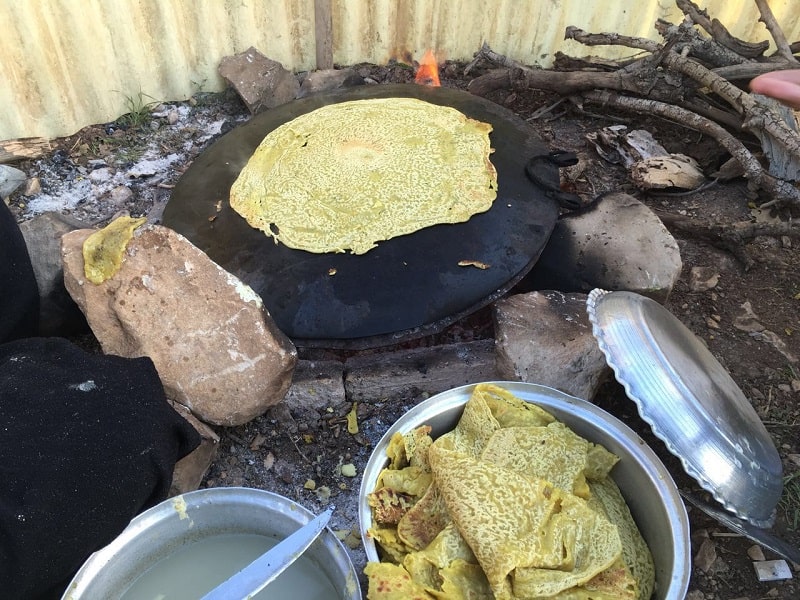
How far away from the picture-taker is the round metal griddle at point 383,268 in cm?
228

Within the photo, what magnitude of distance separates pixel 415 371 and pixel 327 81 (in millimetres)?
2582

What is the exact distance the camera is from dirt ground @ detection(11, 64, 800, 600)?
2254 mm

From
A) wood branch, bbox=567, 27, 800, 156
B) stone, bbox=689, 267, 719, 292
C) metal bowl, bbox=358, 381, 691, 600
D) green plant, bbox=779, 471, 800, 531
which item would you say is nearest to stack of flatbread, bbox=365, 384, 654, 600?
metal bowl, bbox=358, 381, 691, 600

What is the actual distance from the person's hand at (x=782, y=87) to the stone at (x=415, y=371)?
1435mm

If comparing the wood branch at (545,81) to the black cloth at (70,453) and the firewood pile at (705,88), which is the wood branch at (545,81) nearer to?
the firewood pile at (705,88)

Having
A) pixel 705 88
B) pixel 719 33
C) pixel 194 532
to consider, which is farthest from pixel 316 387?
pixel 719 33

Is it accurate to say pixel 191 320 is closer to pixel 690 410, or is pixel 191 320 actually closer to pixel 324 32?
pixel 690 410

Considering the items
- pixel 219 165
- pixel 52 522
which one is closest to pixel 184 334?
pixel 52 522

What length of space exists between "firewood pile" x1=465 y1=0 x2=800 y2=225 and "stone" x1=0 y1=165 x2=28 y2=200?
10.0ft

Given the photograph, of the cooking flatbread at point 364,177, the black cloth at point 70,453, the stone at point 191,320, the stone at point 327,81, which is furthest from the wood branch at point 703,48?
the black cloth at point 70,453

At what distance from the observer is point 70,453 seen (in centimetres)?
171

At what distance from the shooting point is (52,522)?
5.24ft

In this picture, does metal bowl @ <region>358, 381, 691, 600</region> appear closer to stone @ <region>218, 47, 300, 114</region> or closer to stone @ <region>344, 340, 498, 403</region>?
stone @ <region>344, 340, 498, 403</region>

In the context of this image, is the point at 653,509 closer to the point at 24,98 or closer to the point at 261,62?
the point at 261,62
